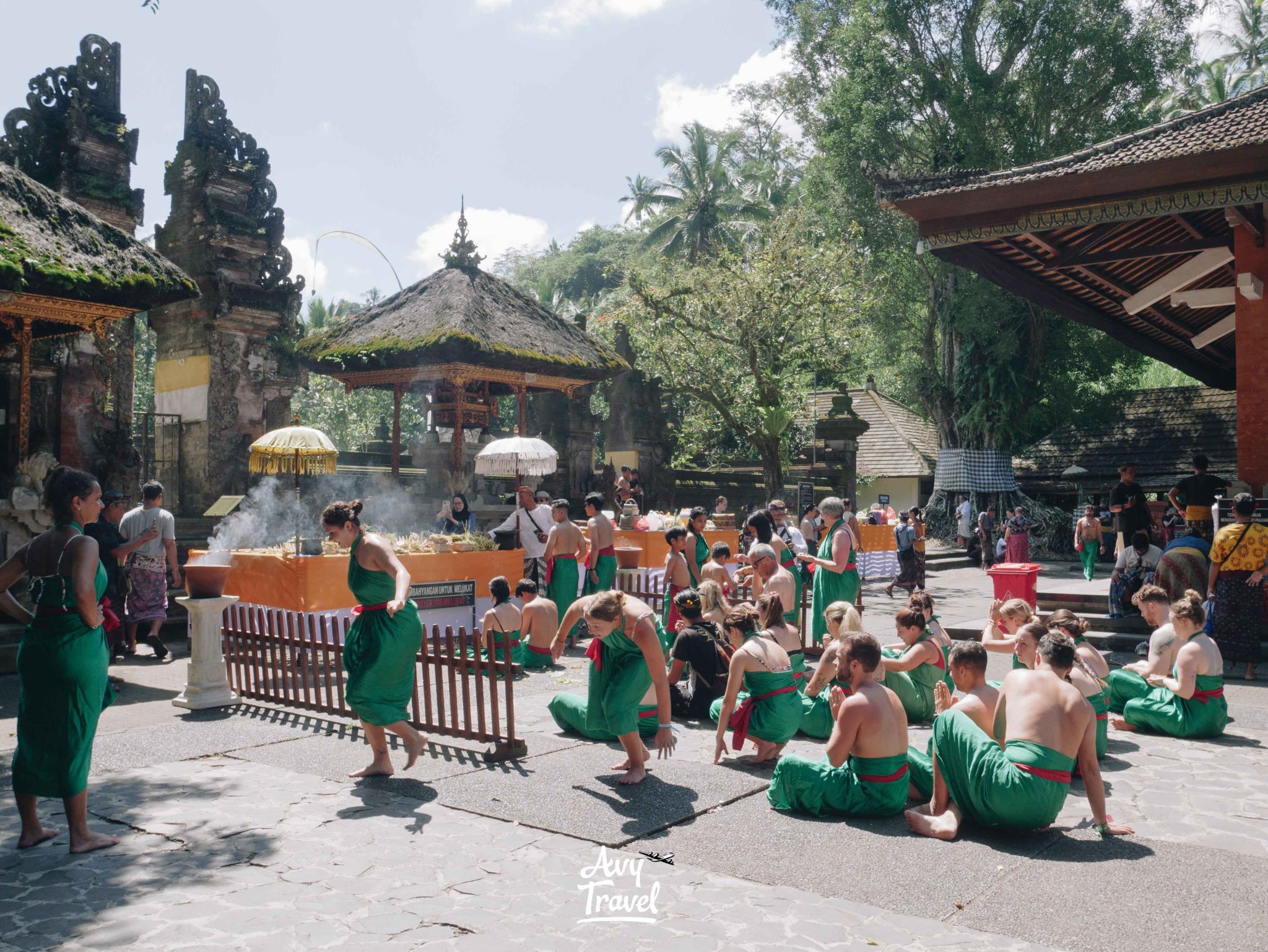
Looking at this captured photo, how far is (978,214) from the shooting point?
1161 cm

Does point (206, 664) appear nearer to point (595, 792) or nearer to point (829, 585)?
point (595, 792)

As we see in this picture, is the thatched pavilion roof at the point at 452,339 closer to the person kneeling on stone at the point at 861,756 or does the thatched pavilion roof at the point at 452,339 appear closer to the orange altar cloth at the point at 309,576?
the orange altar cloth at the point at 309,576

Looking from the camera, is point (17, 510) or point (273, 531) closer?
point (17, 510)

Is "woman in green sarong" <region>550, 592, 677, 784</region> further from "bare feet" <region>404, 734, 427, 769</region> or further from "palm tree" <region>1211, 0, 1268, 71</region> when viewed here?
"palm tree" <region>1211, 0, 1268, 71</region>

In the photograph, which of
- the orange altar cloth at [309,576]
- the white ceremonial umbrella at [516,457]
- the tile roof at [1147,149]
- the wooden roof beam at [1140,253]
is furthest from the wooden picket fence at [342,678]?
the wooden roof beam at [1140,253]

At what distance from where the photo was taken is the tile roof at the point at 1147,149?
9984 millimetres

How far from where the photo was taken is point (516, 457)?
15898mm

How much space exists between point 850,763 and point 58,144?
14592mm

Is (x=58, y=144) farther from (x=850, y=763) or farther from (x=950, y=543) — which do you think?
(x=950, y=543)

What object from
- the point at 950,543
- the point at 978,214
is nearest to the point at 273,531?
the point at 978,214

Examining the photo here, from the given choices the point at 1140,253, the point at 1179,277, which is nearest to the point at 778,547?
the point at 1140,253

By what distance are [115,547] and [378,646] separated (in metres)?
5.18

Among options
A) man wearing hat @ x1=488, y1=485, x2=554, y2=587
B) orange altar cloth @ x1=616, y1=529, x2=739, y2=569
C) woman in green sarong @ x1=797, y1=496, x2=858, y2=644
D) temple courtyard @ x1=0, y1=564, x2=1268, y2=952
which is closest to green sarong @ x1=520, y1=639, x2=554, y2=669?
man wearing hat @ x1=488, y1=485, x2=554, y2=587

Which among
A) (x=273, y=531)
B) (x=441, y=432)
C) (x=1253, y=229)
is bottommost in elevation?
(x=273, y=531)
